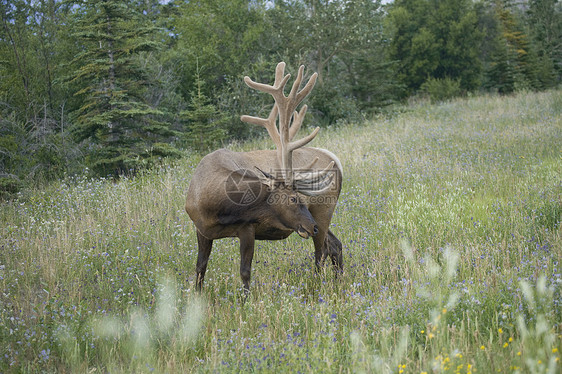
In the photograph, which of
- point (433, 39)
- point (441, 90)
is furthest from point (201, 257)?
point (433, 39)

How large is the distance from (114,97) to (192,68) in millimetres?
7500

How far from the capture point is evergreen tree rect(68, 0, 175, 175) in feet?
34.6

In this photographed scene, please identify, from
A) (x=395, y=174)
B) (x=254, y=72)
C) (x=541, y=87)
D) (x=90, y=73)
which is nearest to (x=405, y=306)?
(x=395, y=174)

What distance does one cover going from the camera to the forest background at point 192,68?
35.5 ft

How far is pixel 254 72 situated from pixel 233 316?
14.8m

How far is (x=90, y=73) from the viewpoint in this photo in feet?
36.0

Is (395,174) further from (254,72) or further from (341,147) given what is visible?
(254,72)

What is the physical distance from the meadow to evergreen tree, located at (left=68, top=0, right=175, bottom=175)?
1.18 meters

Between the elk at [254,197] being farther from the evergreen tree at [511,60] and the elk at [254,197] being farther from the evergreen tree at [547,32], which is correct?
the evergreen tree at [547,32]

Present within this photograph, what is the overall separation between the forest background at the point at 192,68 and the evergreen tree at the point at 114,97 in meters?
0.04

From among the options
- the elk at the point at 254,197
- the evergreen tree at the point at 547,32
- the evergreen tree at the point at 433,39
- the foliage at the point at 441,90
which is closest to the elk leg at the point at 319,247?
the elk at the point at 254,197

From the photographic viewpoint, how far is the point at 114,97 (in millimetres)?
10805

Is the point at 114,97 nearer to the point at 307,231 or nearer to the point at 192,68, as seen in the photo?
the point at 192,68

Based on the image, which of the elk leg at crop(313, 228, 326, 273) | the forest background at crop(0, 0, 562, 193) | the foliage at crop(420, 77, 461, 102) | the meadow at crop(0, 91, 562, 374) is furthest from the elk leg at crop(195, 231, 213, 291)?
the foliage at crop(420, 77, 461, 102)
